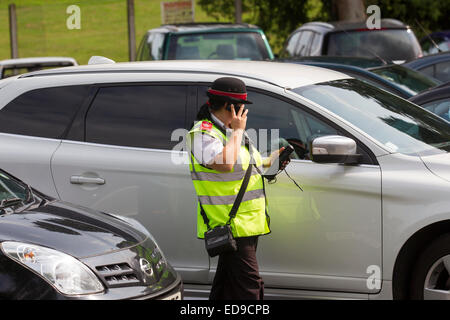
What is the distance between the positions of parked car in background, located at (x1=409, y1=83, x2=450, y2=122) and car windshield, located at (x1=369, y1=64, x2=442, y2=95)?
1.65m

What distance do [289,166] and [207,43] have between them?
787 cm

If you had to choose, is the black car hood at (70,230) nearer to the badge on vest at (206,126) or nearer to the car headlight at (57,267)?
the car headlight at (57,267)

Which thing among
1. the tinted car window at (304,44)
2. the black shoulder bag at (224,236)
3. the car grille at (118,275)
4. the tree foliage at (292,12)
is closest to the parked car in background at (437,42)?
the tree foliage at (292,12)

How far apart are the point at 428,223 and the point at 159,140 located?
1819 mm

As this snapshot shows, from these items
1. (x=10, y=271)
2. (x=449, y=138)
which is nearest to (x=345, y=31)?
(x=449, y=138)

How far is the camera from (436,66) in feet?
35.4

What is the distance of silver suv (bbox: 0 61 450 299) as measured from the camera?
202 inches

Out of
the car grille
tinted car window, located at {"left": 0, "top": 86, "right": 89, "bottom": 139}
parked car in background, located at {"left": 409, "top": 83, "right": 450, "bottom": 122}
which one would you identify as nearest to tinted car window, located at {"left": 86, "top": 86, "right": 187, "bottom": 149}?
tinted car window, located at {"left": 0, "top": 86, "right": 89, "bottom": 139}

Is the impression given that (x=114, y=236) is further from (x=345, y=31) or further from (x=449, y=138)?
(x=345, y=31)

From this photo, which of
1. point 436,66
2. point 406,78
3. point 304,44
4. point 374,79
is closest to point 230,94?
point 374,79

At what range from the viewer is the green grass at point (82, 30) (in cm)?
2016

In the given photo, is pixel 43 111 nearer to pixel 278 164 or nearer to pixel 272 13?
pixel 278 164

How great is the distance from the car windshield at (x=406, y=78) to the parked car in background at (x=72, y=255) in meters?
4.81

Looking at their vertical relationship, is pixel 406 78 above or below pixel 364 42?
below
